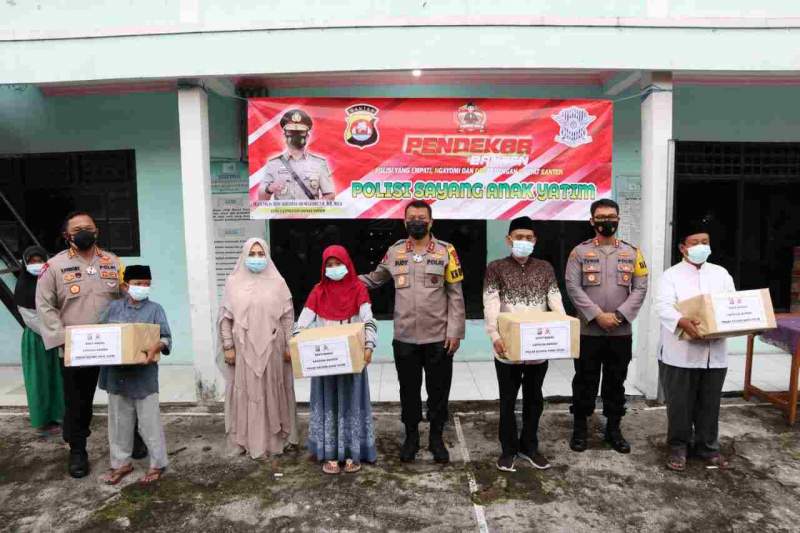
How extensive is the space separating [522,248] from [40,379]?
3.93 m

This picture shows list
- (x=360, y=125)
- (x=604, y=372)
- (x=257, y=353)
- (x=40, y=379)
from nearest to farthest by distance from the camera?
(x=257, y=353)
(x=604, y=372)
(x=40, y=379)
(x=360, y=125)

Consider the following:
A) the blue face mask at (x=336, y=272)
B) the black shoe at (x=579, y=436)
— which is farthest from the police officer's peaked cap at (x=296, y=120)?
the black shoe at (x=579, y=436)

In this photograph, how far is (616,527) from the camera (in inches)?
113

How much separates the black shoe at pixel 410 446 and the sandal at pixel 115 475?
1863mm

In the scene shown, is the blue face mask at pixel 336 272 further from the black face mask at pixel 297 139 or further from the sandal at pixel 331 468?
the black face mask at pixel 297 139

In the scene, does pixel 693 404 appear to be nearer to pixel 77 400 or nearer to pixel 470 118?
pixel 470 118

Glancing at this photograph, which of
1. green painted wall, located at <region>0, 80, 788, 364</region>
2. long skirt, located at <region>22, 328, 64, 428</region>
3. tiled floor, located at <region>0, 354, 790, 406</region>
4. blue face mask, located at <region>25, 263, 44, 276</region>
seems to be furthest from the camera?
green painted wall, located at <region>0, 80, 788, 364</region>

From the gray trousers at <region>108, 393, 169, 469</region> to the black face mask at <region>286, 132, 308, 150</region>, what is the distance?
2.40 metres

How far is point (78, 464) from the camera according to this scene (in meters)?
3.52

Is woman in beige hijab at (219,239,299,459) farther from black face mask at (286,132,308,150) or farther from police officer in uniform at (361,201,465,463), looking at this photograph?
black face mask at (286,132,308,150)

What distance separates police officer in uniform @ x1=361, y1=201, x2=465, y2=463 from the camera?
351 cm

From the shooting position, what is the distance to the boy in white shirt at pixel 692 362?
3.45 m

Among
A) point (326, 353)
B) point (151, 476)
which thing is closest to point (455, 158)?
point (326, 353)

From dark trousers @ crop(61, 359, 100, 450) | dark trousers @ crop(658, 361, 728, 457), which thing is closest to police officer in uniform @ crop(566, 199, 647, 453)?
dark trousers @ crop(658, 361, 728, 457)
